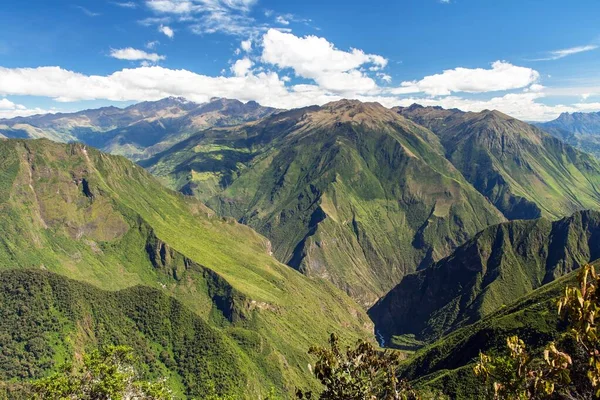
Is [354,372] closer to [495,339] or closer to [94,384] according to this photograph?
[94,384]

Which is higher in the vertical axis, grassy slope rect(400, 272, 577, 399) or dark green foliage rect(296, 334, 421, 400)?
dark green foliage rect(296, 334, 421, 400)

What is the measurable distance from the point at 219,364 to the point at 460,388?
105 metres

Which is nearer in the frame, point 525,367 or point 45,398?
point 525,367

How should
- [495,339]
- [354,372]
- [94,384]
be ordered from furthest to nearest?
[495,339]
[94,384]
[354,372]

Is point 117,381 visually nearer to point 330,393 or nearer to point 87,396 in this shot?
point 87,396

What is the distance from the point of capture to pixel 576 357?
23.9 meters

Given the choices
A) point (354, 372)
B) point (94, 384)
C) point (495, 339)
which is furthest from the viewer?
point (495, 339)

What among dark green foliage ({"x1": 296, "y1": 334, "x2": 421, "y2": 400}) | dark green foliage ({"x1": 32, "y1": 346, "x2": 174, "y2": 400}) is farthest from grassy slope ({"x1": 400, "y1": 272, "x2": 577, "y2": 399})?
dark green foliage ({"x1": 296, "y1": 334, "x2": 421, "y2": 400})

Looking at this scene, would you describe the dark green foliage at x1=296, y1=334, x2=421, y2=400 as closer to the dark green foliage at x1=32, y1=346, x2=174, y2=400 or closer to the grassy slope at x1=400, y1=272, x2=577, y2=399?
the dark green foliage at x1=32, y1=346, x2=174, y2=400

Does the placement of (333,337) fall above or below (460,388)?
above

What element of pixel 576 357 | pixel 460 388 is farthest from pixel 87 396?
pixel 460 388

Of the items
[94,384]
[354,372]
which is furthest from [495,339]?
[94,384]

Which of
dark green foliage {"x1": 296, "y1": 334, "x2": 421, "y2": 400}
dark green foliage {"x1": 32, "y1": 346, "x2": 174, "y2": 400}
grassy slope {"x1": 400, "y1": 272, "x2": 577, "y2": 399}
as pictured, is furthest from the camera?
grassy slope {"x1": 400, "y1": 272, "x2": 577, "y2": 399}

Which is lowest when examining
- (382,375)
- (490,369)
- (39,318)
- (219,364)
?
(219,364)
